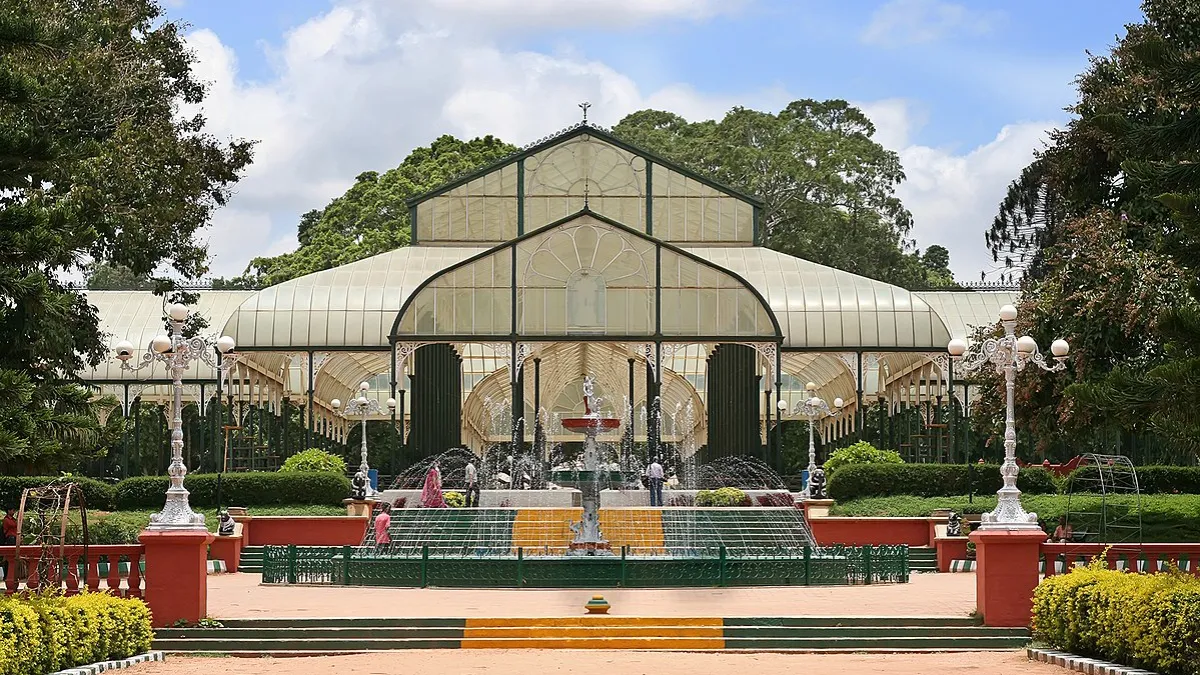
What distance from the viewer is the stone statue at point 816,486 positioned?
119ft

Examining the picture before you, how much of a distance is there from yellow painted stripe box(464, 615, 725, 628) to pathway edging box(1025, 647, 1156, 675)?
3.56 m

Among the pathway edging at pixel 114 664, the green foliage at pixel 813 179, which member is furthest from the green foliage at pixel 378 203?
the pathway edging at pixel 114 664

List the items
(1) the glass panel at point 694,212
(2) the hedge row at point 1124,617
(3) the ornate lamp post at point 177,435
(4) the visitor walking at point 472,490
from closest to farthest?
(2) the hedge row at point 1124,617 < (3) the ornate lamp post at point 177,435 < (4) the visitor walking at point 472,490 < (1) the glass panel at point 694,212

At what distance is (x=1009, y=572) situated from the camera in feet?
65.4

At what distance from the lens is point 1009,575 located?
19.9 metres

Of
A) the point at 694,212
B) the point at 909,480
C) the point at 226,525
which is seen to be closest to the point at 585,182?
the point at 694,212

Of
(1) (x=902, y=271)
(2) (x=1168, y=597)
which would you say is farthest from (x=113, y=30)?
(1) (x=902, y=271)

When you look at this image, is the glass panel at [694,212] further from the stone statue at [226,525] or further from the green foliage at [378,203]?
the stone statue at [226,525]

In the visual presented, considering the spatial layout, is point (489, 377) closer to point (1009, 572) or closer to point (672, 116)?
point (672, 116)

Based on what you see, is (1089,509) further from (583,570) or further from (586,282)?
(586,282)

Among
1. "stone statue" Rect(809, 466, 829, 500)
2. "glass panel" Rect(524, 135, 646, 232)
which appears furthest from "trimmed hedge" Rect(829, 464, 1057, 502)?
"glass panel" Rect(524, 135, 646, 232)

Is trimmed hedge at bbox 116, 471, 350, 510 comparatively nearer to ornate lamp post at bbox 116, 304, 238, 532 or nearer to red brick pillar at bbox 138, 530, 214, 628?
ornate lamp post at bbox 116, 304, 238, 532

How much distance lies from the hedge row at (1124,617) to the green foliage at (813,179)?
4786cm

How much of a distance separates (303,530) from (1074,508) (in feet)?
45.1
